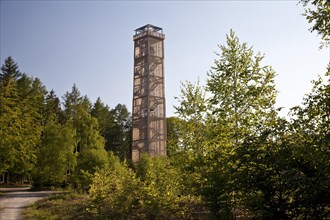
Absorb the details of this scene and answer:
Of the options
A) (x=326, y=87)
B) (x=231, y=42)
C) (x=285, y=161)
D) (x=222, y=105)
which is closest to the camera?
(x=326, y=87)

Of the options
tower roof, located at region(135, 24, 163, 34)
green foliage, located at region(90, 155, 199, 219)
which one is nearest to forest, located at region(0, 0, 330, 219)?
green foliage, located at region(90, 155, 199, 219)

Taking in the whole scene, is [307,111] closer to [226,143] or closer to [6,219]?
[226,143]

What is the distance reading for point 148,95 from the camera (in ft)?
150

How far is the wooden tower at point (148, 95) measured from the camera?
45.0m

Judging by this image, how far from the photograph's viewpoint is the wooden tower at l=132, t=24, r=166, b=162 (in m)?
45.0

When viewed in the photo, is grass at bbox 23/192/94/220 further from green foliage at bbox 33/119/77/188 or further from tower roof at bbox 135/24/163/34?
tower roof at bbox 135/24/163/34

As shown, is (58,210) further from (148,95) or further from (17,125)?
(148,95)

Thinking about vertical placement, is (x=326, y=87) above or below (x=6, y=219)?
above

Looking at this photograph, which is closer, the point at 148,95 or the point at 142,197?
the point at 142,197

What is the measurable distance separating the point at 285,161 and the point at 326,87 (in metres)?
1.88

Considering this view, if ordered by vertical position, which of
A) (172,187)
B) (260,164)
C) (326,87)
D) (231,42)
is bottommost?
(172,187)

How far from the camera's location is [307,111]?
7.42m

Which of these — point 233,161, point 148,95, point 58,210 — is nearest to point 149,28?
point 148,95

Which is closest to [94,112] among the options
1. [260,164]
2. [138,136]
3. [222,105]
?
[138,136]
